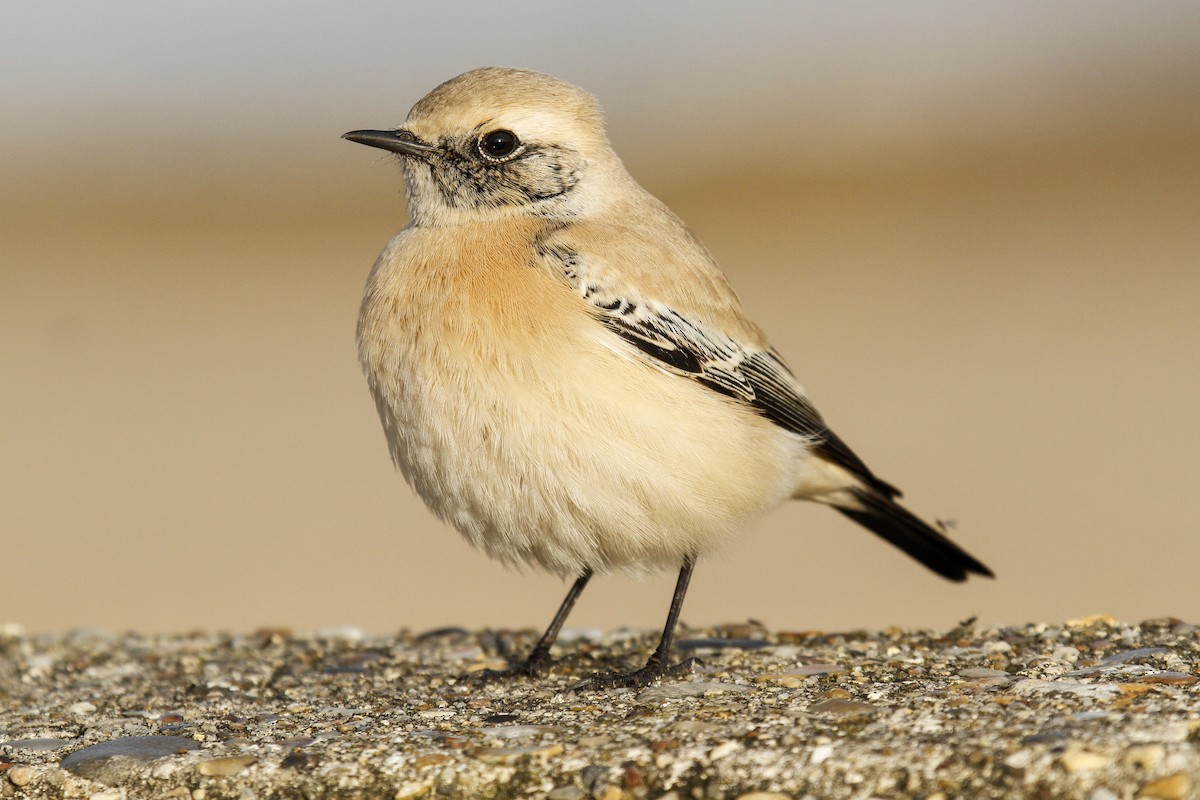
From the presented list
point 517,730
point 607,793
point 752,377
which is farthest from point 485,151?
point 607,793

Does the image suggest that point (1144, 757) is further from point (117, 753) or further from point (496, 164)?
point (496, 164)

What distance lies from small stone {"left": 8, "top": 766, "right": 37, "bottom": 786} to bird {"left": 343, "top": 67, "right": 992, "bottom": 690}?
1.83m

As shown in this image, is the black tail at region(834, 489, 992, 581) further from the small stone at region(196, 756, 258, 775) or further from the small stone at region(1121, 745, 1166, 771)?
the small stone at region(196, 756, 258, 775)

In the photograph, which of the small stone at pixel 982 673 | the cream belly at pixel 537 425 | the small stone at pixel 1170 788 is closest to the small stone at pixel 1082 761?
the small stone at pixel 1170 788

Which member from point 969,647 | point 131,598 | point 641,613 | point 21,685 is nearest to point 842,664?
point 969,647

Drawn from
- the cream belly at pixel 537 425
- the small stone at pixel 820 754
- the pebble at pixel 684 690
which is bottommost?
the small stone at pixel 820 754

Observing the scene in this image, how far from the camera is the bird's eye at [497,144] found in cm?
631

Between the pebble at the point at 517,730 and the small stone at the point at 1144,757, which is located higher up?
the pebble at the point at 517,730

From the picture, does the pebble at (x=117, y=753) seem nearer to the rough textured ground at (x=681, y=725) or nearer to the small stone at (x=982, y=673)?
the rough textured ground at (x=681, y=725)

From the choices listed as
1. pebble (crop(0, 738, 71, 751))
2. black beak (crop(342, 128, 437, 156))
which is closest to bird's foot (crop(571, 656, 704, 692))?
pebble (crop(0, 738, 71, 751))

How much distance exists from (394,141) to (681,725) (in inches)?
127

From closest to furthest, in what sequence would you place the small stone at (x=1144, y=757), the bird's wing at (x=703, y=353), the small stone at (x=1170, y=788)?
the small stone at (x=1170, y=788) → the small stone at (x=1144, y=757) → the bird's wing at (x=703, y=353)

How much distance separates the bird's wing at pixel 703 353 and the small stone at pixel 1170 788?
2.73 m

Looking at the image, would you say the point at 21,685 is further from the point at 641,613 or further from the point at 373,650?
the point at 641,613
